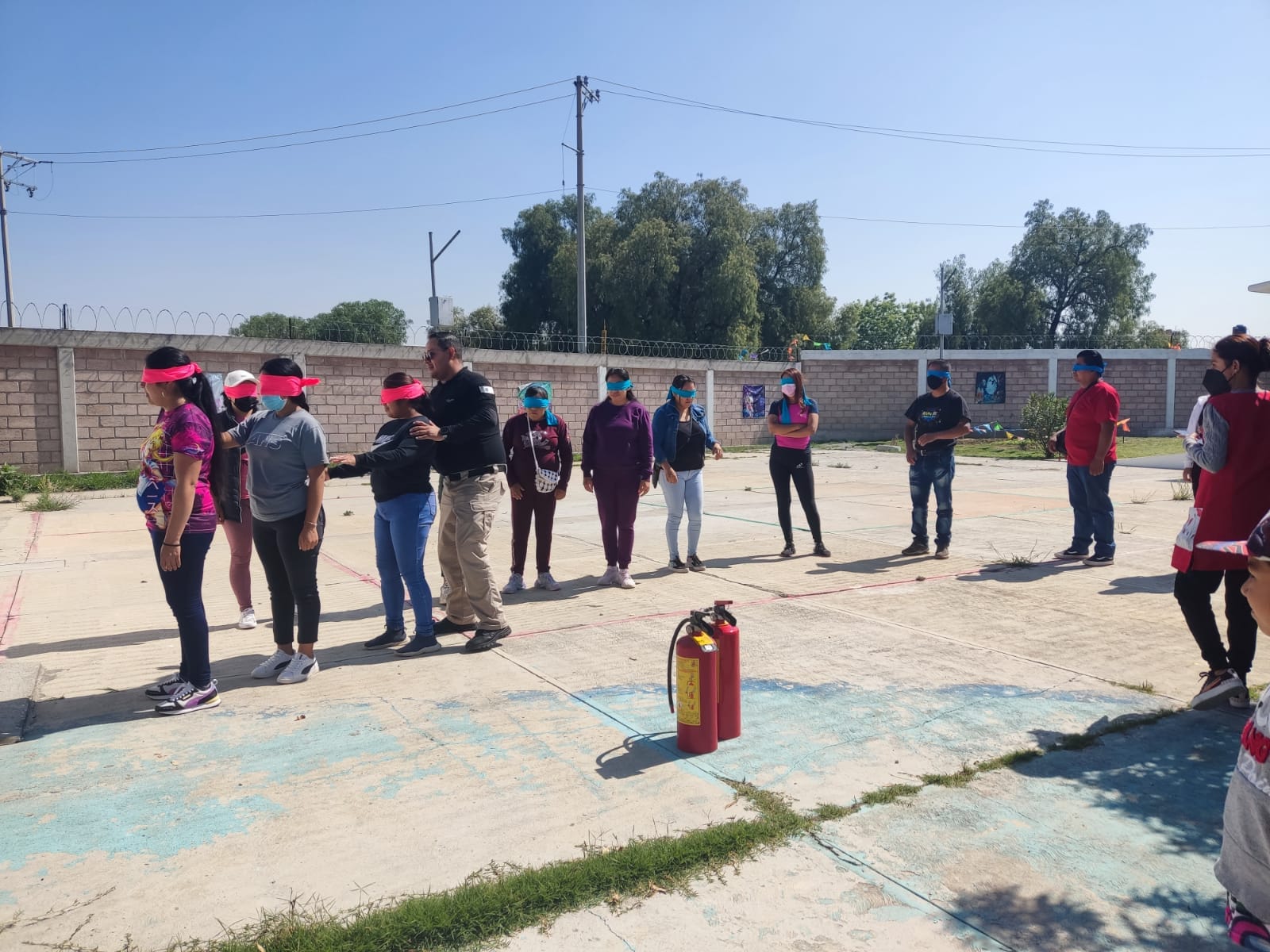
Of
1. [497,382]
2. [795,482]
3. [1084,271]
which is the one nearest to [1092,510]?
[795,482]

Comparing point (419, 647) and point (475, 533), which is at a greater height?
point (475, 533)

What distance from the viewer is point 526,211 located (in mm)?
52219

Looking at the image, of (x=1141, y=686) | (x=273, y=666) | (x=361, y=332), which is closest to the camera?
(x=1141, y=686)

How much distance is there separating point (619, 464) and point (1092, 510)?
15.0 ft

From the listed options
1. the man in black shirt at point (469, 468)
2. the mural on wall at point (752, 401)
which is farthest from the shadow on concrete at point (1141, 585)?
the mural on wall at point (752, 401)

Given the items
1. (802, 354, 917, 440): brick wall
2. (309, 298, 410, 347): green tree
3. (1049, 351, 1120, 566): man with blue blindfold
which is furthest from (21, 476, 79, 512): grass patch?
(802, 354, 917, 440): brick wall

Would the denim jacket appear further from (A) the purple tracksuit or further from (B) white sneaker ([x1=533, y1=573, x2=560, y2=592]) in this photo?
(B) white sneaker ([x1=533, y1=573, x2=560, y2=592])

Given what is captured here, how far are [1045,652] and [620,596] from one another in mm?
3257

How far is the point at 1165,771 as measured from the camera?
393cm

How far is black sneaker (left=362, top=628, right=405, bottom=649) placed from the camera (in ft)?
19.9

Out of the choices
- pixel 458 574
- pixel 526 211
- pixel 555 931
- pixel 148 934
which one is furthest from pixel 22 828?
pixel 526 211

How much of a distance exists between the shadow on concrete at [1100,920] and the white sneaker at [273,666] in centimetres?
408

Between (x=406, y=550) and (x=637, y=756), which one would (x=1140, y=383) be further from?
(x=637, y=756)

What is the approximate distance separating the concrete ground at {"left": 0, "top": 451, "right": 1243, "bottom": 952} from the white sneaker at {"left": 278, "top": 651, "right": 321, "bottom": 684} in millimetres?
103
